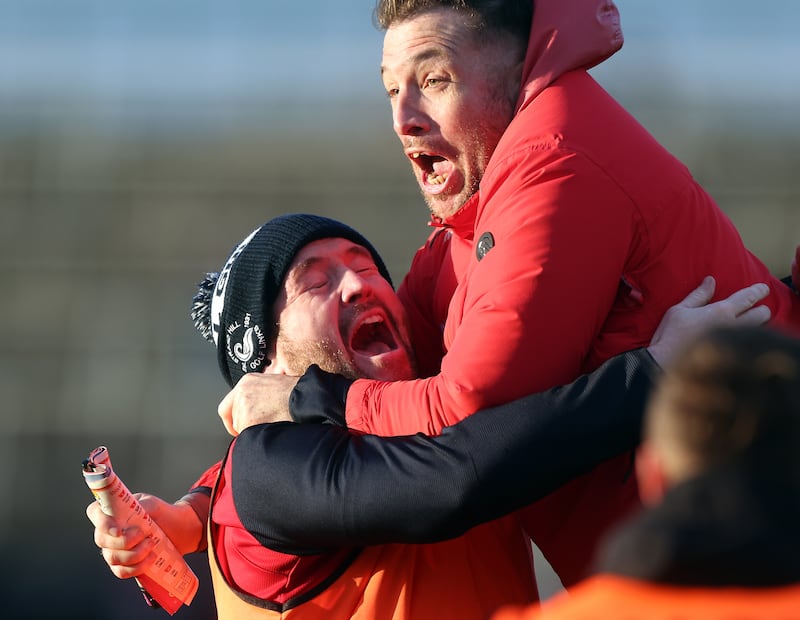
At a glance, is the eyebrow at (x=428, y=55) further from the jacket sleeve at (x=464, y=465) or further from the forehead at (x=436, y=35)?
the jacket sleeve at (x=464, y=465)

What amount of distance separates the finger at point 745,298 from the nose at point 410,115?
0.92 m

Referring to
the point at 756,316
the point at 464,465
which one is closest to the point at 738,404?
the point at 464,465

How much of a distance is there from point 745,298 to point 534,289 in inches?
20.3

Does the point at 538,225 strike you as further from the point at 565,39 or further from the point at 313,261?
the point at 313,261

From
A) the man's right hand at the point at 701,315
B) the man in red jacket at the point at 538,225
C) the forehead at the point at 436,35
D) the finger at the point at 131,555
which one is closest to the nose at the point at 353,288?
the man in red jacket at the point at 538,225

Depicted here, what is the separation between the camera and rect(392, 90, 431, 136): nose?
3309mm

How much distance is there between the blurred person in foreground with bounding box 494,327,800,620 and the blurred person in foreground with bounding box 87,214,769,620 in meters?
1.03

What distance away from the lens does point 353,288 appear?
3514 millimetres

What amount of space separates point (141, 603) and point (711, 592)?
7695 mm

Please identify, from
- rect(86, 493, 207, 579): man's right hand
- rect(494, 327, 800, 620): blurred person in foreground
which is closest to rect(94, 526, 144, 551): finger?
rect(86, 493, 207, 579): man's right hand

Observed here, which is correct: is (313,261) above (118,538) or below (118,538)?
above

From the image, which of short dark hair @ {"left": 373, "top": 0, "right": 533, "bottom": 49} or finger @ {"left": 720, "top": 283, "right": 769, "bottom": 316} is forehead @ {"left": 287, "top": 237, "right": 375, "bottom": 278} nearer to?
short dark hair @ {"left": 373, "top": 0, "right": 533, "bottom": 49}

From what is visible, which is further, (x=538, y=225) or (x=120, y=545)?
(x=120, y=545)

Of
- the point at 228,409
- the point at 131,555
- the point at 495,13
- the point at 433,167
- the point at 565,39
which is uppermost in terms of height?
the point at 495,13
